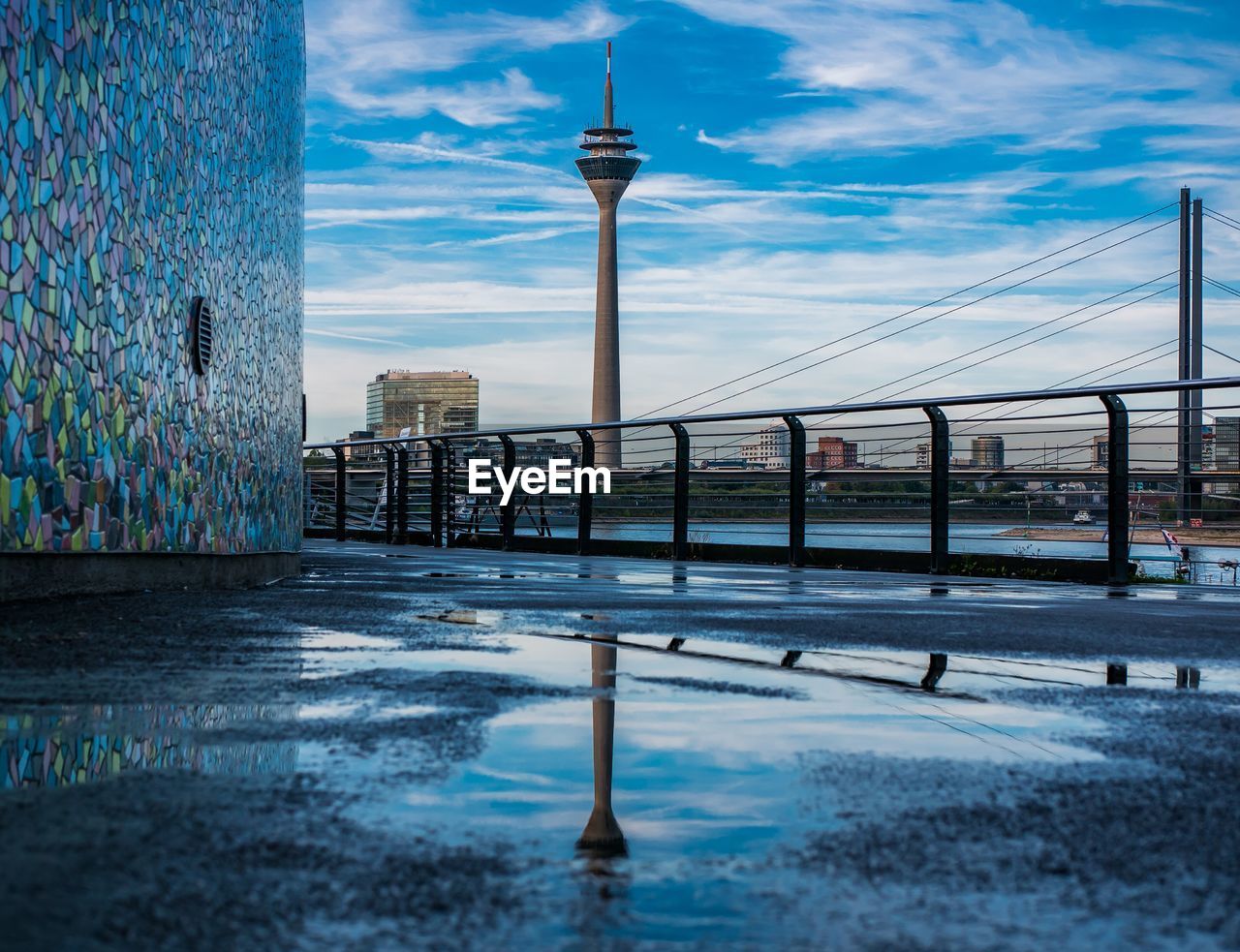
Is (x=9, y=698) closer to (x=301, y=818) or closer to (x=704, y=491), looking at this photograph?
(x=301, y=818)

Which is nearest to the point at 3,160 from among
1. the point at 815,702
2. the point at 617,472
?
the point at 815,702

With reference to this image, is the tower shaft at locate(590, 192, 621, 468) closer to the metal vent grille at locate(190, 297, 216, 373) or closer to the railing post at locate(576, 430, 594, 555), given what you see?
the railing post at locate(576, 430, 594, 555)

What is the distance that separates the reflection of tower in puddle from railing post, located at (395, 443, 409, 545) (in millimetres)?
12768

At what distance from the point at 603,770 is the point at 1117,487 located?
680 cm

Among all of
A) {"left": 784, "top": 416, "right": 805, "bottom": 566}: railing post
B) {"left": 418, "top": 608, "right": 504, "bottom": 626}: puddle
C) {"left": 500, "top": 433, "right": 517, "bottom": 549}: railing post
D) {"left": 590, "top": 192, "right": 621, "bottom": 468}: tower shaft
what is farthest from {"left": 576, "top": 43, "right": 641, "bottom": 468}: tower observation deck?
{"left": 418, "top": 608, "right": 504, "bottom": 626}: puddle

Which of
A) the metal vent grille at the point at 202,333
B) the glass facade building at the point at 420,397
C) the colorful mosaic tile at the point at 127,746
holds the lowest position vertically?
the colorful mosaic tile at the point at 127,746

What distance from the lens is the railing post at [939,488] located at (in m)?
9.23

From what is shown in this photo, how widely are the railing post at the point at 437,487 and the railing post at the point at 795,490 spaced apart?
581cm

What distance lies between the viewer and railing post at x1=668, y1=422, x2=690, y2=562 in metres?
11.5

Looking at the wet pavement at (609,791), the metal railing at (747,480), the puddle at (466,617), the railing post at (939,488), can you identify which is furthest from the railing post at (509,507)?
the wet pavement at (609,791)

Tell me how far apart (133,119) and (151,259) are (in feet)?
2.07

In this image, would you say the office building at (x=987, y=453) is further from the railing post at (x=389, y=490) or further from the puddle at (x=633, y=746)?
the railing post at (x=389, y=490)

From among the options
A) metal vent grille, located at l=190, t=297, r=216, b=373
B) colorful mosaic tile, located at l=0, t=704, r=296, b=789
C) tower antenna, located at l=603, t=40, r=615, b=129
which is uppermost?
tower antenna, located at l=603, t=40, r=615, b=129

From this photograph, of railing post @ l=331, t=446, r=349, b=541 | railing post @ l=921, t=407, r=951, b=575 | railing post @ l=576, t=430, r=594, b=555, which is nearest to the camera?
railing post @ l=921, t=407, r=951, b=575
